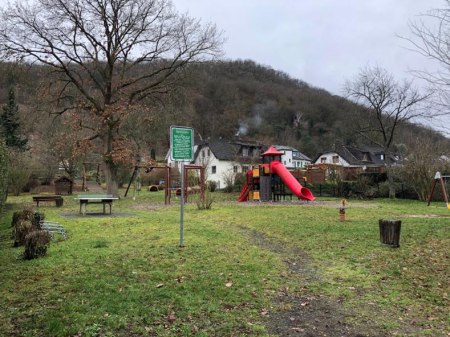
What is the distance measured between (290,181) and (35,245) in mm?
18373

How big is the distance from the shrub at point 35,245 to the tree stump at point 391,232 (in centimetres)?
721

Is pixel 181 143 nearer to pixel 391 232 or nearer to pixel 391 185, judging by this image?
pixel 391 232

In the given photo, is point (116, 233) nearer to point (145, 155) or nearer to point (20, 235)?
point (20, 235)

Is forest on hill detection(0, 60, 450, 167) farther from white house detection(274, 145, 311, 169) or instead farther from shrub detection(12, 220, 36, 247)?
shrub detection(12, 220, 36, 247)

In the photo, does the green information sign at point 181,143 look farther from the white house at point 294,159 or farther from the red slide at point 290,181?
the white house at point 294,159

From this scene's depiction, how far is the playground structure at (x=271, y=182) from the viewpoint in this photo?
970 inches

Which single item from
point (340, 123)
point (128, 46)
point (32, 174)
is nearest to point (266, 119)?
point (340, 123)

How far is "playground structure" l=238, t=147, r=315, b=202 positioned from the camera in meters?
24.6

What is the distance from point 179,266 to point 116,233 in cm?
423

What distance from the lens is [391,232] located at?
360 inches

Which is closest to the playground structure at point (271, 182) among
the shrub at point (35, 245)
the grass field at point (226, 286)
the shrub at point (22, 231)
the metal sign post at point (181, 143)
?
the grass field at point (226, 286)

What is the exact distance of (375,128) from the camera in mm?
34844

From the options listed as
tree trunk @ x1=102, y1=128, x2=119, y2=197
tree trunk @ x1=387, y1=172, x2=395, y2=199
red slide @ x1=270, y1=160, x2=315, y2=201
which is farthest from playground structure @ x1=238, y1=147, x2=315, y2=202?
tree trunk @ x1=387, y1=172, x2=395, y2=199

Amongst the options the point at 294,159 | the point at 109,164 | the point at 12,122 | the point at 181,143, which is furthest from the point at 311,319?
the point at 294,159
